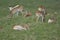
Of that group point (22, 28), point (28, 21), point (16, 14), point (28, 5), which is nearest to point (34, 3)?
point (28, 5)

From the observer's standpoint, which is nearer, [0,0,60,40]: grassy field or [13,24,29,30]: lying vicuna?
[0,0,60,40]: grassy field

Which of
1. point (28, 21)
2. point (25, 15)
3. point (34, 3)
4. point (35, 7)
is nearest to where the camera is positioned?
point (28, 21)

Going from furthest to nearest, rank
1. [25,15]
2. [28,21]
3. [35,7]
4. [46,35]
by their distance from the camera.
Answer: [35,7]
[25,15]
[28,21]
[46,35]

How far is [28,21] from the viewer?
902 cm

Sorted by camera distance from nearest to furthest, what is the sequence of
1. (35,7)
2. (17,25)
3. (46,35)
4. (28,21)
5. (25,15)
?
(46,35) < (17,25) < (28,21) < (25,15) < (35,7)

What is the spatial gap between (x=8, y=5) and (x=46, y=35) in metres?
4.30

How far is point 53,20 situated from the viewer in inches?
352

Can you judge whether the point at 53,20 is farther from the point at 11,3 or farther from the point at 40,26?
the point at 11,3

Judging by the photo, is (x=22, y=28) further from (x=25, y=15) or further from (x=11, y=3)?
(x=11, y=3)

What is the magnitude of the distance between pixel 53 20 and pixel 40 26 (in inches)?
28.3

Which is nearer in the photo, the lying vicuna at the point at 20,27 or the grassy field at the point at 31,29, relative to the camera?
the grassy field at the point at 31,29

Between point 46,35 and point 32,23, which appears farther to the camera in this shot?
point 32,23

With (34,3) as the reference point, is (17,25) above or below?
above

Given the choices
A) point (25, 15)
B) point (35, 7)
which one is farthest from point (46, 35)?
point (35, 7)
